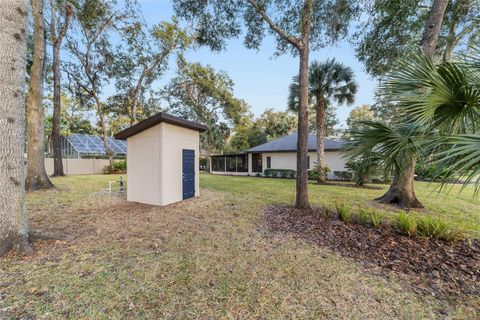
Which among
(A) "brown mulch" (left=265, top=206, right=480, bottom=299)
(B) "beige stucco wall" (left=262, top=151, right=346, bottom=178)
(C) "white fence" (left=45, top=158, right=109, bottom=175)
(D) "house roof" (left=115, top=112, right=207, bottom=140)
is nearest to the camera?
(A) "brown mulch" (left=265, top=206, right=480, bottom=299)

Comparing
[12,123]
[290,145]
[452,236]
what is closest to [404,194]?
[452,236]

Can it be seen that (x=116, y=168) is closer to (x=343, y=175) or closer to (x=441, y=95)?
(x=343, y=175)

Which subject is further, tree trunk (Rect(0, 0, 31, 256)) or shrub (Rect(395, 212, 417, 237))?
shrub (Rect(395, 212, 417, 237))

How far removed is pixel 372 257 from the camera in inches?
140

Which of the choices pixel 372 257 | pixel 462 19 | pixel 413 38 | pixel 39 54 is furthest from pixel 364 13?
pixel 39 54

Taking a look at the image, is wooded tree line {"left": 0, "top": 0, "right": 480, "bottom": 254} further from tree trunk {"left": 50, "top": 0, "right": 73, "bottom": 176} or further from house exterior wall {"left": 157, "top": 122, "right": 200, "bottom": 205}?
house exterior wall {"left": 157, "top": 122, "right": 200, "bottom": 205}

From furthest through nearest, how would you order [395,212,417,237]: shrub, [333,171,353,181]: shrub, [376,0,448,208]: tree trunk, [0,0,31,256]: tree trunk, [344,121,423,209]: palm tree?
[333,171,353,181]: shrub < [376,0,448,208]: tree trunk < [395,212,417,237]: shrub < [344,121,423,209]: palm tree < [0,0,31,256]: tree trunk

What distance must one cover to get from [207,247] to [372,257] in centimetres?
286

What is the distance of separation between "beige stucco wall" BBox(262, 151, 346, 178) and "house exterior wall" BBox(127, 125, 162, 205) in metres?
13.4

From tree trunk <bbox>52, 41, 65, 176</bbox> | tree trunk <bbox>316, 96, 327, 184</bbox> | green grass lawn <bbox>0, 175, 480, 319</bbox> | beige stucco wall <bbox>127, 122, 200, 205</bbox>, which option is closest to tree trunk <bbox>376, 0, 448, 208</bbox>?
green grass lawn <bbox>0, 175, 480, 319</bbox>

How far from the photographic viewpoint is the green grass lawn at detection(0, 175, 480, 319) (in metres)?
2.27

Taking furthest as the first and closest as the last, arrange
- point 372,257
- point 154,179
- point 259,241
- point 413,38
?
point 413,38, point 154,179, point 259,241, point 372,257

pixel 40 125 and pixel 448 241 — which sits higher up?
pixel 40 125

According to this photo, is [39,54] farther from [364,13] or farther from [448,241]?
[448,241]
